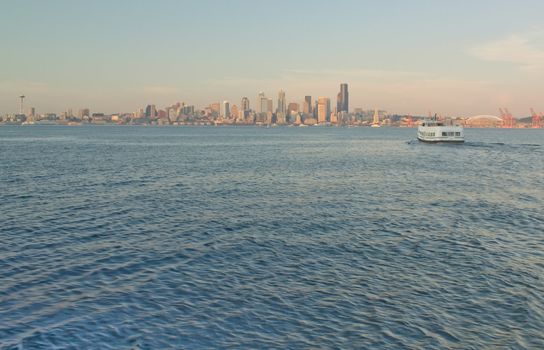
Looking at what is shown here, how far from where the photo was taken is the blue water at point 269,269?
20.2m

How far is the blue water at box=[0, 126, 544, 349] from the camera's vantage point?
20172mm

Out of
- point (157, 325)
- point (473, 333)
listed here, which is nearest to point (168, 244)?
point (157, 325)

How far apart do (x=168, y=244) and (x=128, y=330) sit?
14.2 metres

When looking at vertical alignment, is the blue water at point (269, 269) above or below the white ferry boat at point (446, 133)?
below

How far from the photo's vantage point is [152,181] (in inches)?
2724

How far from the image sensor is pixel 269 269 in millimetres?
28672

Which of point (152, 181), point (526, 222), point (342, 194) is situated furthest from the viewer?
point (152, 181)

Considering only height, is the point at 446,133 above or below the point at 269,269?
above

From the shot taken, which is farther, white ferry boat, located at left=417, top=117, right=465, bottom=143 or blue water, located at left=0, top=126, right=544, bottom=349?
white ferry boat, located at left=417, top=117, right=465, bottom=143

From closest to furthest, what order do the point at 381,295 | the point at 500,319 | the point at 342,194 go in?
the point at 500,319, the point at 381,295, the point at 342,194

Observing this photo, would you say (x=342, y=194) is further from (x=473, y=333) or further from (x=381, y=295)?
(x=473, y=333)

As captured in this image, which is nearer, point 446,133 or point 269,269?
point 269,269

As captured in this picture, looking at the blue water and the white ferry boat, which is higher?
the white ferry boat

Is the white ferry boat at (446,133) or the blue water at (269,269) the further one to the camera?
the white ferry boat at (446,133)
